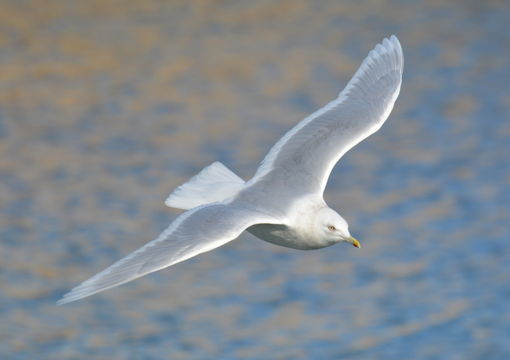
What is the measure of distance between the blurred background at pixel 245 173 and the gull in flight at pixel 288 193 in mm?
3792

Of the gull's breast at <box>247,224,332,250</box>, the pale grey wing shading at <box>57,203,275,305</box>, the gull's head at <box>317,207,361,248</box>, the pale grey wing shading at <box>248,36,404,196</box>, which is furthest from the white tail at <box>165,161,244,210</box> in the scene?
the gull's head at <box>317,207,361,248</box>

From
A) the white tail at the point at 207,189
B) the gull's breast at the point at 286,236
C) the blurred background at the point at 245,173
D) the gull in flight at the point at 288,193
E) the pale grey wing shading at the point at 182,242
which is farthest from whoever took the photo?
the blurred background at the point at 245,173

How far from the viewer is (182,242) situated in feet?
18.7

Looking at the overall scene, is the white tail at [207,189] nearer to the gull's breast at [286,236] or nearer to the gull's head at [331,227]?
the gull's breast at [286,236]

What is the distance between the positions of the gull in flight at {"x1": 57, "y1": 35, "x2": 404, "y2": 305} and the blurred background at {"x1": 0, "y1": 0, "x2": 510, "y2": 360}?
149 inches

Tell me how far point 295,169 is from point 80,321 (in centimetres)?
467

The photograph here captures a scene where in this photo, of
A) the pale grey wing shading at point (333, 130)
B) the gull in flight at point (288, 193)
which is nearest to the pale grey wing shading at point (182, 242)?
the gull in flight at point (288, 193)

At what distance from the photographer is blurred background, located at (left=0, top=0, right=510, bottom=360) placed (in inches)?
423

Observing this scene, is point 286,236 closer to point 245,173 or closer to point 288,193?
Result: point 288,193

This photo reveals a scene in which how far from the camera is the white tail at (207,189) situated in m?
6.61

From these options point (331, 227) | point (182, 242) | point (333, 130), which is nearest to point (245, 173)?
point (333, 130)

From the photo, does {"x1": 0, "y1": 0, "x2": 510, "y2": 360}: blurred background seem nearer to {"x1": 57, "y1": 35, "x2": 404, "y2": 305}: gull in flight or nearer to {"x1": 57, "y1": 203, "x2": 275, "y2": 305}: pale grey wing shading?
{"x1": 57, "y1": 35, "x2": 404, "y2": 305}: gull in flight

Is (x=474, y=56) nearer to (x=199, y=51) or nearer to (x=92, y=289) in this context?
(x=199, y=51)

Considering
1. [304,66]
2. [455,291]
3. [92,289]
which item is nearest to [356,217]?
[455,291]
